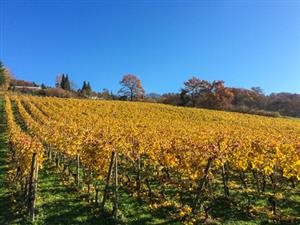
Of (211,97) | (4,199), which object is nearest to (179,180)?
(4,199)

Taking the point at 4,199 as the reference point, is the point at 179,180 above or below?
above

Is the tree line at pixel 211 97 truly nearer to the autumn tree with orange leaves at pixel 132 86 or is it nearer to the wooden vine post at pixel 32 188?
the autumn tree with orange leaves at pixel 132 86

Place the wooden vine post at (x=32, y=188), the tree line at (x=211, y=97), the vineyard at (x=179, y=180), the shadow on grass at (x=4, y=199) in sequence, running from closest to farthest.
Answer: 1. the wooden vine post at (x=32, y=188)
2. the shadow on grass at (x=4, y=199)
3. the vineyard at (x=179, y=180)
4. the tree line at (x=211, y=97)

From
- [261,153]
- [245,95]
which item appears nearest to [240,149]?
[261,153]

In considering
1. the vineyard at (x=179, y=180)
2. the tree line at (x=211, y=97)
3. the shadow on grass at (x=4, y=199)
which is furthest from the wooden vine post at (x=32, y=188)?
the tree line at (x=211, y=97)

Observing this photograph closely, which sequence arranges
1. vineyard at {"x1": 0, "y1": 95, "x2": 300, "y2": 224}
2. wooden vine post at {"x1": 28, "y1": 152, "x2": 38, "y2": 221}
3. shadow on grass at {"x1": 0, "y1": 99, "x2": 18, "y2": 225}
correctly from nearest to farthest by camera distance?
wooden vine post at {"x1": 28, "y1": 152, "x2": 38, "y2": 221}
shadow on grass at {"x1": 0, "y1": 99, "x2": 18, "y2": 225}
vineyard at {"x1": 0, "y1": 95, "x2": 300, "y2": 224}

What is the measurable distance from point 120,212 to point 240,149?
24.1ft

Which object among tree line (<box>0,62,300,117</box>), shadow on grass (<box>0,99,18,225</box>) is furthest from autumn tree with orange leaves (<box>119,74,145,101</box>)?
shadow on grass (<box>0,99,18,225</box>)

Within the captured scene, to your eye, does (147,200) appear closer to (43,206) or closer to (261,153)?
(43,206)

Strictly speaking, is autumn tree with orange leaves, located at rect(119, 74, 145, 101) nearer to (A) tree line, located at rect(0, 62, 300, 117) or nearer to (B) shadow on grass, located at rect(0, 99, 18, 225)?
(A) tree line, located at rect(0, 62, 300, 117)

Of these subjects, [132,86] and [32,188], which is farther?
[132,86]

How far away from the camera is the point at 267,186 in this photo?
21.2 meters

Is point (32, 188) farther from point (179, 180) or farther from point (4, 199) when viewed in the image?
point (179, 180)

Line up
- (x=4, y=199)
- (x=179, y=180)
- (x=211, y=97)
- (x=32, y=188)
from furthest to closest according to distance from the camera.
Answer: (x=211, y=97)
(x=179, y=180)
(x=4, y=199)
(x=32, y=188)
